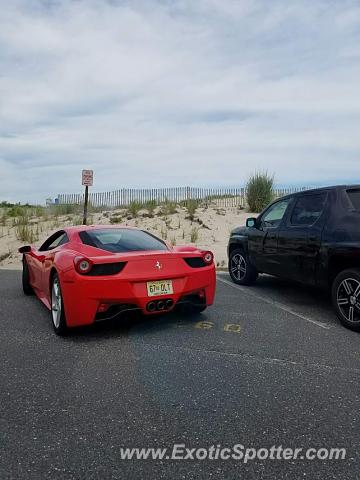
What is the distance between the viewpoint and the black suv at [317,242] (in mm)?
5090

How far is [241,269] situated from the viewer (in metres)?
8.12

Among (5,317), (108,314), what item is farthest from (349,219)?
(5,317)

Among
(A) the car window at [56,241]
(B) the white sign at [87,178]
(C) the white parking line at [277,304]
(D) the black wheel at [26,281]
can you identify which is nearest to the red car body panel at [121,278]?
(A) the car window at [56,241]

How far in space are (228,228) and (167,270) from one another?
47.4 feet

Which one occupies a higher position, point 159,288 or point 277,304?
point 159,288

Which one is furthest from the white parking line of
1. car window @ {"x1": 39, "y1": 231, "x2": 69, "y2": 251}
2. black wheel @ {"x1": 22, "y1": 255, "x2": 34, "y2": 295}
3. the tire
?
black wheel @ {"x1": 22, "y1": 255, "x2": 34, "y2": 295}

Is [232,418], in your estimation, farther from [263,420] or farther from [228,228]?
[228,228]

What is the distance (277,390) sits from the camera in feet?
11.3

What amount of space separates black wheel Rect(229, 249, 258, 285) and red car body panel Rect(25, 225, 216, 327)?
2.62 meters

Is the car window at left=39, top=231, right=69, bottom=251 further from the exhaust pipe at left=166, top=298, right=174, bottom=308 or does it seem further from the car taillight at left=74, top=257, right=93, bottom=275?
the exhaust pipe at left=166, top=298, right=174, bottom=308

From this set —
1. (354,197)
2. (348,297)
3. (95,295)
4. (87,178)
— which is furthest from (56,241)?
(87,178)

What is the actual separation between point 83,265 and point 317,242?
9.95 feet

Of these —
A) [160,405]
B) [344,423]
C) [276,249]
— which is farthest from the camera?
[276,249]

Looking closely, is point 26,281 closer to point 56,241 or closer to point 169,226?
point 56,241
